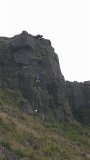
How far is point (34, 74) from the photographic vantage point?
43.7 m

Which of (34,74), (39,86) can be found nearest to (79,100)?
(39,86)

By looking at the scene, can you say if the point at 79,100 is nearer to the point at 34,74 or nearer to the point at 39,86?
the point at 39,86

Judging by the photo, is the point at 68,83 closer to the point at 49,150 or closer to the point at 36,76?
the point at 36,76

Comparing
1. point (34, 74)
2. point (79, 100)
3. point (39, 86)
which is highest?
point (34, 74)

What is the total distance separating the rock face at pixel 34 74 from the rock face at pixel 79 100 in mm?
4631

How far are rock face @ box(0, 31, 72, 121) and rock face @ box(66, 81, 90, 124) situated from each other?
4631 millimetres

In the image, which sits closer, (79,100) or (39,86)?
(39,86)

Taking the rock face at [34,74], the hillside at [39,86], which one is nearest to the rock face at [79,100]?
the hillside at [39,86]

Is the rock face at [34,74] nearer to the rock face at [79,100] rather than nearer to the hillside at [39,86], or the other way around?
the hillside at [39,86]

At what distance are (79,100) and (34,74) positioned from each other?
35.7 ft

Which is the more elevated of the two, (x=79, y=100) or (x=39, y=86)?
(x=39, y=86)

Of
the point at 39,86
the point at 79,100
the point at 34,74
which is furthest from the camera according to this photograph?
the point at 79,100

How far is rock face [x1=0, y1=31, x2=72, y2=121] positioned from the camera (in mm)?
42562

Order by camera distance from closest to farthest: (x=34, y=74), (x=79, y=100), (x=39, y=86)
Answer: (x=34, y=74)
(x=39, y=86)
(x=79, y=100)
